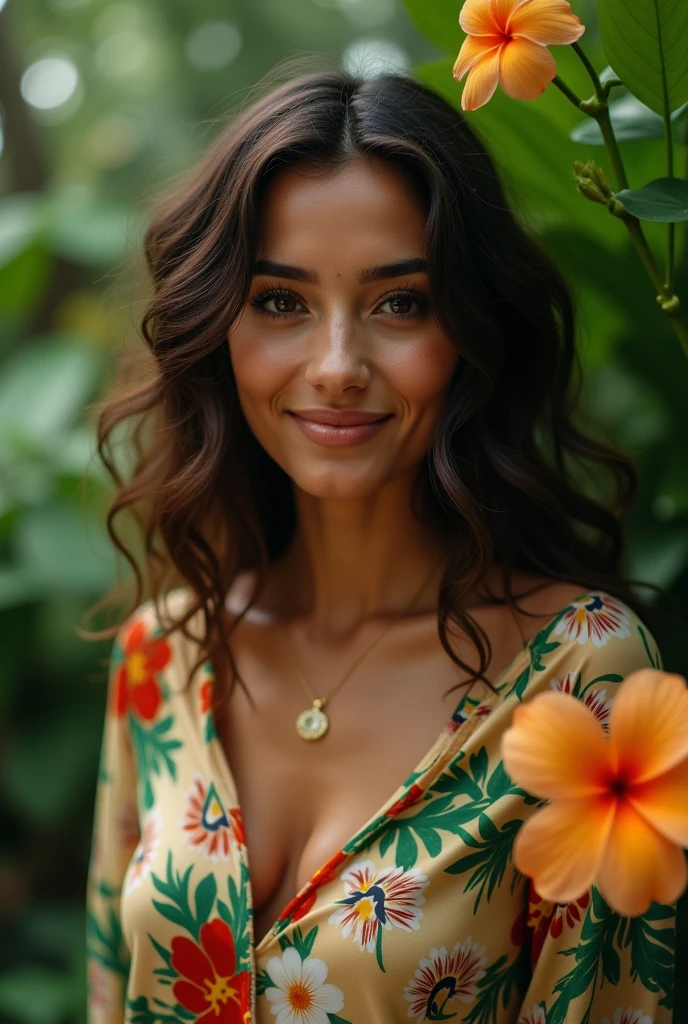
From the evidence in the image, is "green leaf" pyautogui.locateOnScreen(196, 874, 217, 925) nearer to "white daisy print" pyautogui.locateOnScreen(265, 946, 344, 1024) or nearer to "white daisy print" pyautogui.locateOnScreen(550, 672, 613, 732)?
"white daisy print" pyautogui.locateOnScreen(265, 946, 344, 1024)

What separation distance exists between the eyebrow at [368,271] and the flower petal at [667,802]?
584 millimetres

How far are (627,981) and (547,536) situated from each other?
47 centimetres

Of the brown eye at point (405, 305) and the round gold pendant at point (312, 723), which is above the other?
the brown eye at point (405, 305)

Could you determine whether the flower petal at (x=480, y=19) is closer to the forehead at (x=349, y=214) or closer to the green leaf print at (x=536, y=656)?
the forehead at (x=349, y=214)

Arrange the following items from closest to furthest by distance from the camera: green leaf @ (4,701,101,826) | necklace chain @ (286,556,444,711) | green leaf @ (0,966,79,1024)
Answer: necklace chain @ (286,556,444,711) → green leaf @ (0,966,79,1024) → green leaf @ (4,701,101,826)

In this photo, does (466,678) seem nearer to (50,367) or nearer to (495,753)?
(495,753)

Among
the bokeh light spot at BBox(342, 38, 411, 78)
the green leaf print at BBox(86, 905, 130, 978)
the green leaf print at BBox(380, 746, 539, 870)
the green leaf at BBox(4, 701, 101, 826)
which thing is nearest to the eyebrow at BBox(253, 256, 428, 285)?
the bokeh light spot at BBox(342, 38, 411, 78)

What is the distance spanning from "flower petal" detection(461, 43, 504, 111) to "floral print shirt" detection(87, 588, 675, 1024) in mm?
550

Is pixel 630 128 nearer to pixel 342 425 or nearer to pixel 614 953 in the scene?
pixel 342 425

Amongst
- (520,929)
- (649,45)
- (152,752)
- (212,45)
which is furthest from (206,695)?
(212,45)

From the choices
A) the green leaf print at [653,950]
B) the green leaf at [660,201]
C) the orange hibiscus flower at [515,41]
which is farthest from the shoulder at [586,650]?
the orange hibiscus flower at [515,41]

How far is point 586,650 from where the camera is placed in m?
1.04

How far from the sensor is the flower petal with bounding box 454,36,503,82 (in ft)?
2.41

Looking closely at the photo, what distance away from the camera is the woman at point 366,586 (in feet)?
3.31
